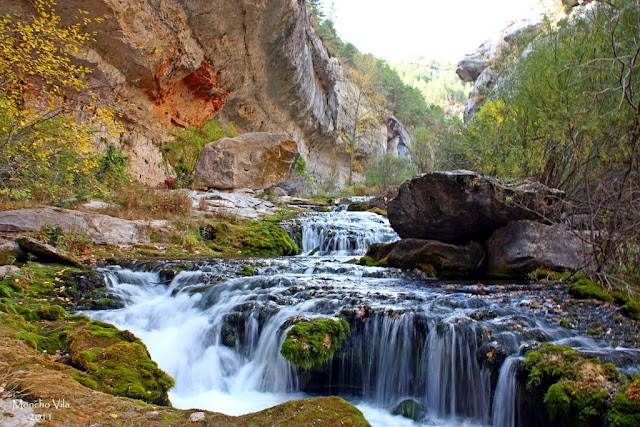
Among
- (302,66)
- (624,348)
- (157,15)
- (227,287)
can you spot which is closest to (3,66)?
(227,287)

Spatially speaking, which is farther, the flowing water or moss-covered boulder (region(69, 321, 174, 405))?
the flowing water

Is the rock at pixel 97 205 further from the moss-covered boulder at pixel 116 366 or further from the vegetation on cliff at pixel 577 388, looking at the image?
the vegetation on cliff at pixel 577 388

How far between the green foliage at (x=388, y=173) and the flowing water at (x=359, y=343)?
2056 cm

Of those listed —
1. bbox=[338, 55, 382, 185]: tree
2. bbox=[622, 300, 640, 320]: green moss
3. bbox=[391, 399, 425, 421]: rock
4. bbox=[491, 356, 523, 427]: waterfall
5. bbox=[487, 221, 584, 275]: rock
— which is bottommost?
bbox=[391, 399, 425, 421]: rock

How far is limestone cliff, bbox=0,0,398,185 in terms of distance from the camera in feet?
42.4

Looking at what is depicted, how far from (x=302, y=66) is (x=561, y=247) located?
1962cm

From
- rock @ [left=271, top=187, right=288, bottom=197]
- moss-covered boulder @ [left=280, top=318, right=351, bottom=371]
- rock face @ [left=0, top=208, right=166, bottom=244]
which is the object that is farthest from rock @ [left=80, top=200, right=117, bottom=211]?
rock @ [left=271, top=187, right=288, bottom=197]

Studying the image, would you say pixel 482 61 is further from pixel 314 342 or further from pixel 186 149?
pixel 314 342

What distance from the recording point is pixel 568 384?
2.85 metres

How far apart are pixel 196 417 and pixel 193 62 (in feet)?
56.3

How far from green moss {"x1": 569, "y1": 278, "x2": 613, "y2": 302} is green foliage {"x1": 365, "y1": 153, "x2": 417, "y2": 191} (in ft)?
66.8

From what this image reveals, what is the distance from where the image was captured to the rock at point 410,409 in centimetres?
361

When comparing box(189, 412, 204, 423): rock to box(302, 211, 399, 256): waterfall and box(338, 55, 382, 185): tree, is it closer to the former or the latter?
box(302, 211, 399, 256): waterfall

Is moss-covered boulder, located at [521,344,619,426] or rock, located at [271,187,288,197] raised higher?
rock, located at [271,187,288,197]
